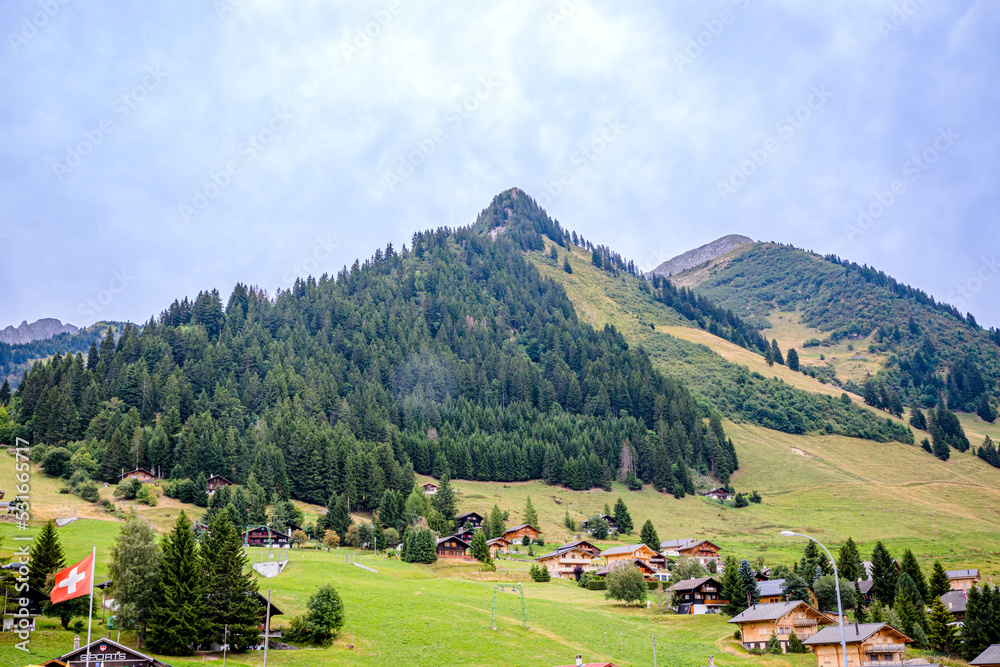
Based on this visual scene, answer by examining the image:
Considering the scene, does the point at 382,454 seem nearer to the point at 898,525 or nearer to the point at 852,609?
the point at 852,609

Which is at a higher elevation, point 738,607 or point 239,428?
point 239,428

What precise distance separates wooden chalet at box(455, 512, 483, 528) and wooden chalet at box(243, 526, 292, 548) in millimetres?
31904

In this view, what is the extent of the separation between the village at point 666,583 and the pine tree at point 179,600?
2.02 metres

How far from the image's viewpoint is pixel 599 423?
7766 inches

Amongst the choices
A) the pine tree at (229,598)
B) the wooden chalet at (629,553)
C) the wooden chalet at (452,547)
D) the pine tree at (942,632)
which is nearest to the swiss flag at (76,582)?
the pine tree at (229,598)

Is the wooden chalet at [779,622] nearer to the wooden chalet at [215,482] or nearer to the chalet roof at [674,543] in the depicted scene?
the chalet roof at [674,543]

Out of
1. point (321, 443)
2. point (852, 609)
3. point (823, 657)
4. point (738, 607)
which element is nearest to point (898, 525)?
point (852, 609)

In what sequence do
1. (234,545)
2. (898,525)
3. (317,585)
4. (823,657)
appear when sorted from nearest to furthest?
1. (234,545)
2. (823,657)
3. (317,585)
4. (898,525)

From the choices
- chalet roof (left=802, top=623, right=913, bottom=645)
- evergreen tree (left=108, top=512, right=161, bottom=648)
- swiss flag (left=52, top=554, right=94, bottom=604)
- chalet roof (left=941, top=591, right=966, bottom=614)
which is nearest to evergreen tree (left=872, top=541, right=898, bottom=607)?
chalet roof (left=941, top=591, right=966, bottom=614)

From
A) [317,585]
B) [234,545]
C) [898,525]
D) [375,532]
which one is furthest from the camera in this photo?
[898,525]

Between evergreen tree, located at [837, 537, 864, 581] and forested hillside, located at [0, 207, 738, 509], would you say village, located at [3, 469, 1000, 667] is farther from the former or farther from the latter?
forested hillside, located at [0, 207, 738, 509]

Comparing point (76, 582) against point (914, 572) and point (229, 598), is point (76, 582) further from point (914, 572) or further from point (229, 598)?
point (914, 572)

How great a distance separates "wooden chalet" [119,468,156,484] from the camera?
124512mm

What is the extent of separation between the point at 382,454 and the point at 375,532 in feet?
106
